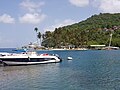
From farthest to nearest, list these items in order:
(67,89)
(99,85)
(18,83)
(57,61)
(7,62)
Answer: (57,61), (7,62), (18,83), (99,85), (67,89)

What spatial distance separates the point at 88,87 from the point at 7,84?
46.6 feet

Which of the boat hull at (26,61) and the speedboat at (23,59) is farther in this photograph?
the boat hull at (26,61)

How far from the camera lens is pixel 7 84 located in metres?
51.1

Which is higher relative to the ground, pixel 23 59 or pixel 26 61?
pixel 23 59

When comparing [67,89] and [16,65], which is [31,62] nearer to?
[16,65]

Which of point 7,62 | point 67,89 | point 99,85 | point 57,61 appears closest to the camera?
point 67,89

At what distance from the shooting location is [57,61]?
103 m

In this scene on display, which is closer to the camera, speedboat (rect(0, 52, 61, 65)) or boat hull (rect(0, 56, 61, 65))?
speedboat (rect(0, 52, 61, 65))

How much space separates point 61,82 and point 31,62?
41.6 m

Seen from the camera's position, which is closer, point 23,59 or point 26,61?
point 23,59

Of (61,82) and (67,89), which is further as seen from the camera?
(61,82)

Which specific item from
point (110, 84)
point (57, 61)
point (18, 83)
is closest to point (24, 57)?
point (57, 61)

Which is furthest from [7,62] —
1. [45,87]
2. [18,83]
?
[45,87]

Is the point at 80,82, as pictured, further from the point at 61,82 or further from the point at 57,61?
the point at 57,61
